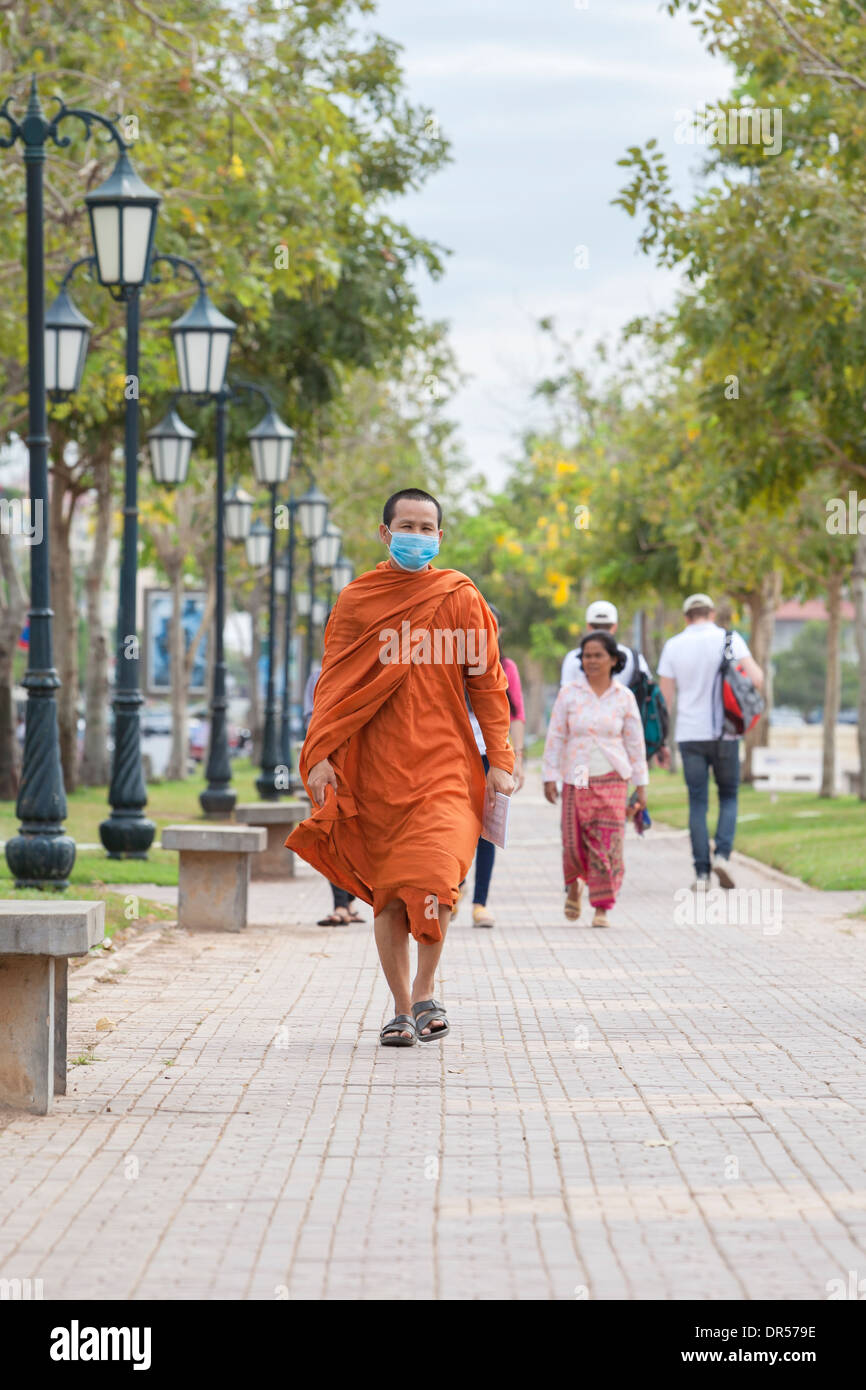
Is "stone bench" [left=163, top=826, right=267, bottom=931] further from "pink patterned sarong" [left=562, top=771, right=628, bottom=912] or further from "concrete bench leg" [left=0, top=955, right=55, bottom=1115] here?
"concrete bench leg" [left=0, top=955, right=55, bottom=1115]

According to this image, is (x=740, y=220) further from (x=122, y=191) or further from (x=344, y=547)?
(x=344, y=547)

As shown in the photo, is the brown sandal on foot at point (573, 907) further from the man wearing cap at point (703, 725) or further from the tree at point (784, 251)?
the tree at point (784, 251)

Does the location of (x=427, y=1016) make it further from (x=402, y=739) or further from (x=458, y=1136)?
(x=458, y=1136)

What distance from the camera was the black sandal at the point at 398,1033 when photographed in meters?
7.85

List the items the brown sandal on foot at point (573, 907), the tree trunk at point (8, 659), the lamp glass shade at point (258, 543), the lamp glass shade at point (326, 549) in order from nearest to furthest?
1. the brown sandal on foot at point (573, 907)
2. the tree trunk at point (8, 659)
3. the lamp glass shade at point (258, 543)
4. the lamp glass shade at point (326, 549)

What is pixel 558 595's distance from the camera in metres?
56.8

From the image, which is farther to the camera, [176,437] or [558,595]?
[558,595]

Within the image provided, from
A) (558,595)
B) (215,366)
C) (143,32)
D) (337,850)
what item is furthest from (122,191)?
(558,595)

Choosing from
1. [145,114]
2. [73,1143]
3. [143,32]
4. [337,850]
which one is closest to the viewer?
[73,1143]

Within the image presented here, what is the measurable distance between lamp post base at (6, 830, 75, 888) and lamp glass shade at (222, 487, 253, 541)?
50.5 ft

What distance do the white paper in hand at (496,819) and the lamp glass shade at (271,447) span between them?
14.7m

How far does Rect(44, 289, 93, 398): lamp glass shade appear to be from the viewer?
16.4m

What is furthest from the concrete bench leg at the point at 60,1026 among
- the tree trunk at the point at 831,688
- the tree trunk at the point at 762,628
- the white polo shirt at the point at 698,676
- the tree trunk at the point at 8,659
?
the tree trunk at the point at 762,628
